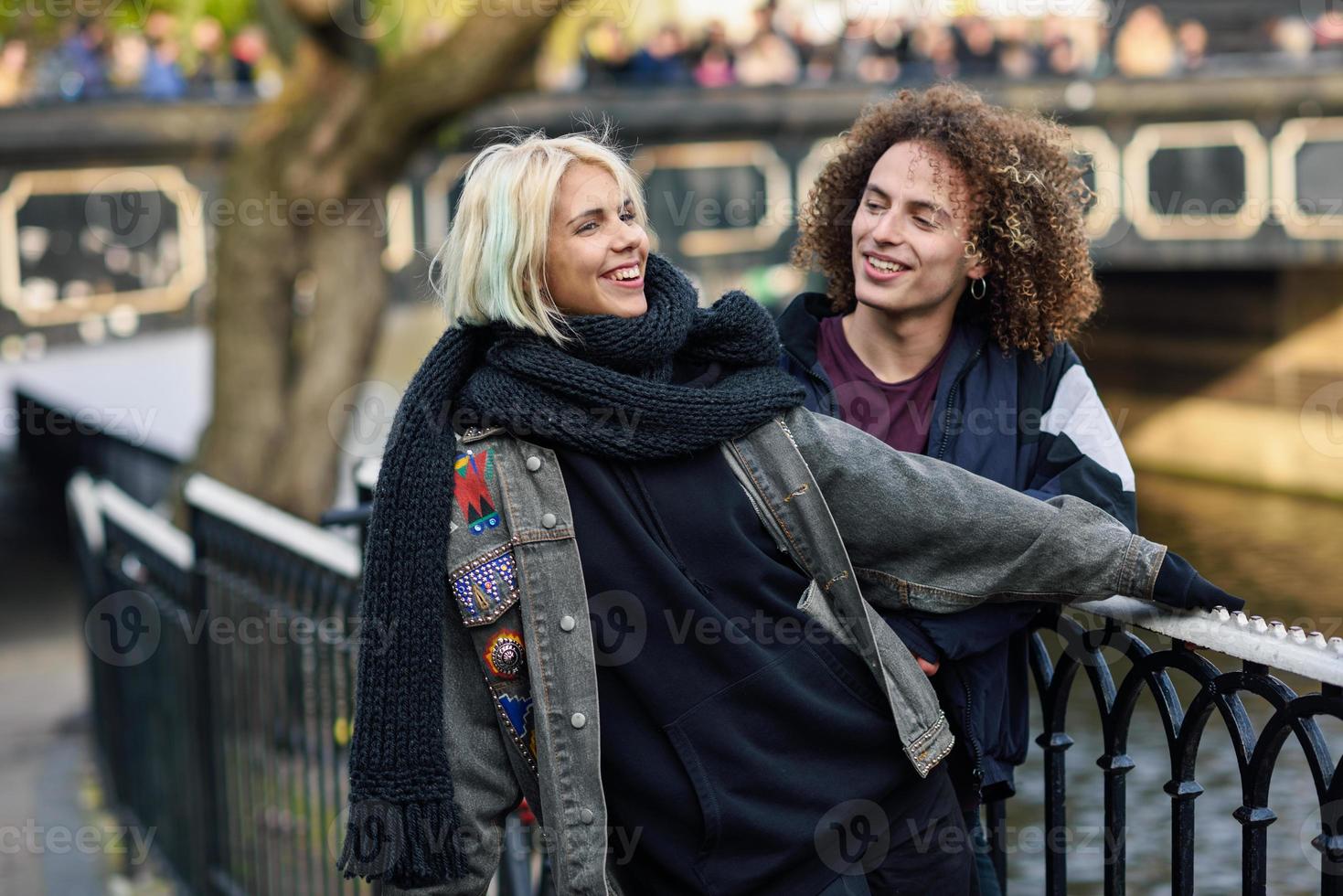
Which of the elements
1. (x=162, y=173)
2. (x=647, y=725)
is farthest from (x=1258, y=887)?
(x=162, y=173)

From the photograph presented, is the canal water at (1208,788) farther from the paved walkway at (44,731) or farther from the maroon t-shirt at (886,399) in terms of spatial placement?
the paved walkway at (44,731)

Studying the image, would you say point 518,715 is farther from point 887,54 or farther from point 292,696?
point 887,54

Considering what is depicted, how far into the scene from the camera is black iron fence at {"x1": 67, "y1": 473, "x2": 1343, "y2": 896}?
2375mm

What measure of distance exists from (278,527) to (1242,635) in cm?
266

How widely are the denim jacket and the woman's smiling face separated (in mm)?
232

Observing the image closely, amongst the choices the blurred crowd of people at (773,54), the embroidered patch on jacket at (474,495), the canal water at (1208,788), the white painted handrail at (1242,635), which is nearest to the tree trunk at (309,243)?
the canal water at (1208,788)

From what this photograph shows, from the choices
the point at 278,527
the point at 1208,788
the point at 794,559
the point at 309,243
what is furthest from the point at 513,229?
the point at 1208,788

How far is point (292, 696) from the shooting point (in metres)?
4.55

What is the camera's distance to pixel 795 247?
342 cm

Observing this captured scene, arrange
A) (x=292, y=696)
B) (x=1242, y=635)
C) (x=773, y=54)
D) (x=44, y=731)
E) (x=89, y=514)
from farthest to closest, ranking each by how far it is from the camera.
A: (x=773, y=54)
(x=44, y=731)
(x=89, y=514)
(x=292, y=696)
(x=1242, y=635)

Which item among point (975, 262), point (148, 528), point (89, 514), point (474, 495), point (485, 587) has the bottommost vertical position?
point (89, 514)

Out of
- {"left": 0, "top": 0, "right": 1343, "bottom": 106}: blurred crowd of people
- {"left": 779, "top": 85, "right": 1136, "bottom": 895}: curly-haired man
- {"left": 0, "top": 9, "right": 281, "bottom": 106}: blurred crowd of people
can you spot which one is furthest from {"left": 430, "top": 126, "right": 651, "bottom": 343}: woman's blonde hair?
{"left": 0, "top": 0, "right": 1343, "bottom": 106}: blurred crowd of people

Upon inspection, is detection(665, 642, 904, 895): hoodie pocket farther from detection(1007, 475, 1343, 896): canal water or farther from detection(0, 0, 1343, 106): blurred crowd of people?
detection(0, 0, 1343, 106): blurred crowd of people

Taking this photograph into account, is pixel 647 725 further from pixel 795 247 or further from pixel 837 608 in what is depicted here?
pixel 795 247
